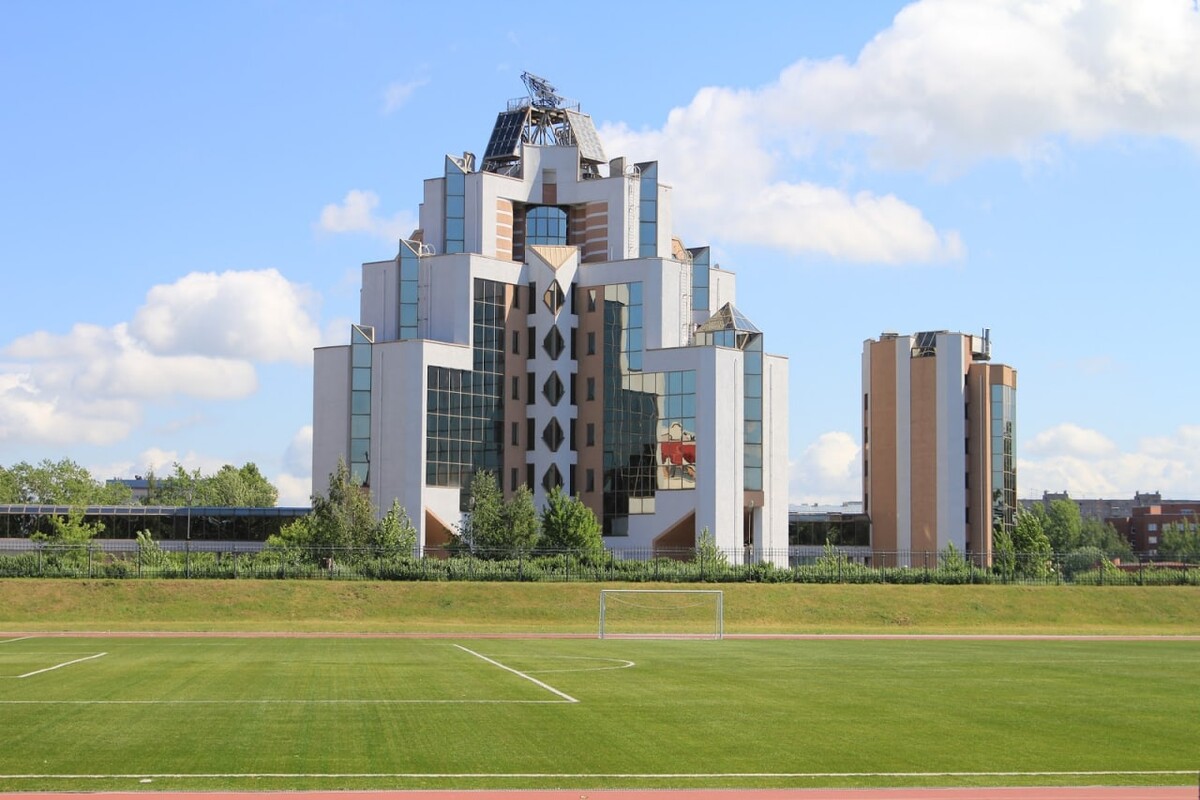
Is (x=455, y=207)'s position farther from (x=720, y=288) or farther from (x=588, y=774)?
(x=588, y=774)

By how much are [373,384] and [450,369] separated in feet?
18.4

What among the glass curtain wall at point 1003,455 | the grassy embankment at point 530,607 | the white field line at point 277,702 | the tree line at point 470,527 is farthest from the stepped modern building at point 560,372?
the white field line at point 277,702

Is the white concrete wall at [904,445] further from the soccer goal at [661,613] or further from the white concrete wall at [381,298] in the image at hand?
the soccer goal at [661,613]

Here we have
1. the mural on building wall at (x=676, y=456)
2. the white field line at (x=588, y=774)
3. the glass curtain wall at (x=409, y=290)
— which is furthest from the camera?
the glass curtain wall at (x=409, y=290)

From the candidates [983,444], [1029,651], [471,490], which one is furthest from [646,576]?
[983,444]

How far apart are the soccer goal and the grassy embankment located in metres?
1.14

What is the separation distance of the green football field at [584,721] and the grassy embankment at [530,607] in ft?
86.3

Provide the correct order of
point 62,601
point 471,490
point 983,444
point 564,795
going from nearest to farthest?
point 564,795 < point 62,601 < point 471,490 < point 983,444

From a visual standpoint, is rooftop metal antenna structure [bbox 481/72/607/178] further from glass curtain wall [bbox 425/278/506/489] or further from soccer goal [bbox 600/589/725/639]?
soccer goal [bbox 600/589/725/639]

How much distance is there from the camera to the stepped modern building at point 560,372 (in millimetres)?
102688

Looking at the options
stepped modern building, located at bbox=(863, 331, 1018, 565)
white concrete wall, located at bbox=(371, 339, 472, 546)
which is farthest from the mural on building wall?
stepped modern building, located at bbox=(863, 331, 1018, 565)

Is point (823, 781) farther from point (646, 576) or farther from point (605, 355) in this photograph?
point (605, 355)

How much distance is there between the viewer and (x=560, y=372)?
109625 mm

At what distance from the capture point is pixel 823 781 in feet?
60.2
